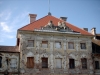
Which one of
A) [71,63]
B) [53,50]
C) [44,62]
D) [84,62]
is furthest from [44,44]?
[84,62]

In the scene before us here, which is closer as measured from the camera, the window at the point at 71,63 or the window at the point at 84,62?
the window at the point at 71,63

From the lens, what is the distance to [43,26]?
27641mm

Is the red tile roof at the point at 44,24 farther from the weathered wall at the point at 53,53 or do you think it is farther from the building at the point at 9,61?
the building at the point at 9,61

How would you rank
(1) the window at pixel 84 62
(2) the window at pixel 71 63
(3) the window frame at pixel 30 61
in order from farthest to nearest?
1. (1) the window at pixel 84 62
2. (2) the window at pixel 71 63
3. (3) the window frame at pixel 30 61

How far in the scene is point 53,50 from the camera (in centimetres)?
2725

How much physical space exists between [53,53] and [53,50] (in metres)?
0.47

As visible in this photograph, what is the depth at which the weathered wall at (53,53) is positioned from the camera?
26.0 metres

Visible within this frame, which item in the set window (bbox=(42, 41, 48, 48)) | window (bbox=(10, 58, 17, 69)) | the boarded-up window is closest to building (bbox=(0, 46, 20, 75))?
window (bbox=(10, 58, 17, 69))

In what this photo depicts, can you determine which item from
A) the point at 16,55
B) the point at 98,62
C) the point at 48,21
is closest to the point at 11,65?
the point at 16,55

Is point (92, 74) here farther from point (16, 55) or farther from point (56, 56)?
point (16, 55)

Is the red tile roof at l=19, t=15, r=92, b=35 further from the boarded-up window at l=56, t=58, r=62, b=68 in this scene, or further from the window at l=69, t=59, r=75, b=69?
the boarded-up window at l=56, t=58, r=62, b=68

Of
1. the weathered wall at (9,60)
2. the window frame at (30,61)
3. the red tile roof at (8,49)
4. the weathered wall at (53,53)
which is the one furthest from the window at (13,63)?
the window frame at (30,61)

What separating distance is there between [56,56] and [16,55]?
610cm

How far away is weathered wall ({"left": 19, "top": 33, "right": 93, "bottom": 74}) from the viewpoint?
85.5 feet
